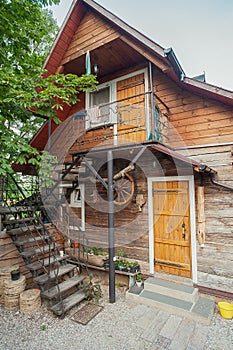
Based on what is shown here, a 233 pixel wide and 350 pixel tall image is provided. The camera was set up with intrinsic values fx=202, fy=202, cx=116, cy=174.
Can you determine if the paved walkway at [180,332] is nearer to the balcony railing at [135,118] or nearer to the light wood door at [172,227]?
the light wood door at [172,227]

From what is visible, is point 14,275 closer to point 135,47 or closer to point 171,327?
point 171,327

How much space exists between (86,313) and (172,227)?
8.35 feet

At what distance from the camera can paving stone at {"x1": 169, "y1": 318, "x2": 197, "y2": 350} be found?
3.05 meters

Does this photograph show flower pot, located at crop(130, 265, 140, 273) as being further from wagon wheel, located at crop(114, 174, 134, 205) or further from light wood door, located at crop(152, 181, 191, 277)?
wagon wheel, located at crop(114, 174, 134, 205)

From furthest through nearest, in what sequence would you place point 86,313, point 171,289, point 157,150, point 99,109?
1. point 99,109
2. point 171,289
3. point 157,150
4. point 86,313

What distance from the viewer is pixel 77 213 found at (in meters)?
6.56

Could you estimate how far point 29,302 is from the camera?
3.86m

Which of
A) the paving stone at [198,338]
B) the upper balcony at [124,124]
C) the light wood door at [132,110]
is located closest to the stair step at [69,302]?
the paving stone at [198,338]

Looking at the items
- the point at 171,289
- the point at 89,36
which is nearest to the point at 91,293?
the point at 171,289

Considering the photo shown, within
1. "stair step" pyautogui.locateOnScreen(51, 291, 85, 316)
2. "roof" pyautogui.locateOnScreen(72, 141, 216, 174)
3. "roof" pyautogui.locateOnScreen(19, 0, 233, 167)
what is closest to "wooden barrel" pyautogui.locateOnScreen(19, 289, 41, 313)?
"stair step" pyautogui.locateOnScreen(51, 291, 85, 316)

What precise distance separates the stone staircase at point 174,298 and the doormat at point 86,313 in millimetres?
775

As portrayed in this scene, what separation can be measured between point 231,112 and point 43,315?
18.0 feet

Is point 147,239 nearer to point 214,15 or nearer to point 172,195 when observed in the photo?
point 172,195

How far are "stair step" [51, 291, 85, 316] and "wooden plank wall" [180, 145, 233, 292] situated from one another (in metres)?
2.55
